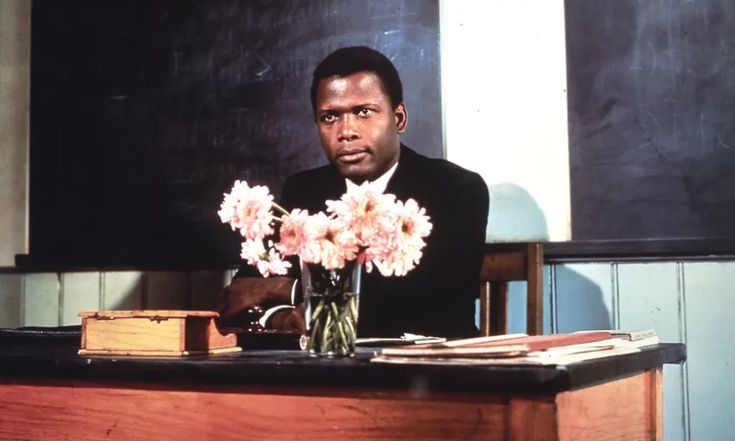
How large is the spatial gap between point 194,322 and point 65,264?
1.87 metres

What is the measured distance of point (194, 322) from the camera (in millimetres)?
1390

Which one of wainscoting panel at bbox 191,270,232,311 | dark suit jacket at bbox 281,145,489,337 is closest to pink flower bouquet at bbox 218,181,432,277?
dark suit jacket at bbox 281,145,489,337

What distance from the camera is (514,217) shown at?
2.57 metres

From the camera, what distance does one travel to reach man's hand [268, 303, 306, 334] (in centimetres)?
161

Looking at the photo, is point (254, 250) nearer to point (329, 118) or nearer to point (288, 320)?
point (288, 320)

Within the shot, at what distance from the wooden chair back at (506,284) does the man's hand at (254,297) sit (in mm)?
642

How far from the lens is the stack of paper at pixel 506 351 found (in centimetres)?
108

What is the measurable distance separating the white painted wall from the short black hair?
16cm

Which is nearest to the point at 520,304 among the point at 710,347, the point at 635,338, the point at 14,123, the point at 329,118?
the point at 710,347

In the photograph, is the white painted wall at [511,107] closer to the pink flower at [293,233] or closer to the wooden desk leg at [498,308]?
the wooden desk leg at [498,308]

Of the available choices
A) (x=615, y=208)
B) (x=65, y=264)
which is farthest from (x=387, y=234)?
(x=65, y=264)

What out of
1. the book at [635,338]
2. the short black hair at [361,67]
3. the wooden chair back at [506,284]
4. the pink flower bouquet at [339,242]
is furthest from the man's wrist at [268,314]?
the short black hair at [361,67]

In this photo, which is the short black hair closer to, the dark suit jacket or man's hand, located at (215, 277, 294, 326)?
the dark suit jacket

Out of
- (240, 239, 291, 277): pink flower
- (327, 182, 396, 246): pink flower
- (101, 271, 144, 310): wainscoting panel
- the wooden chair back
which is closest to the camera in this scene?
(327, 182, 396, 246): pink flower
